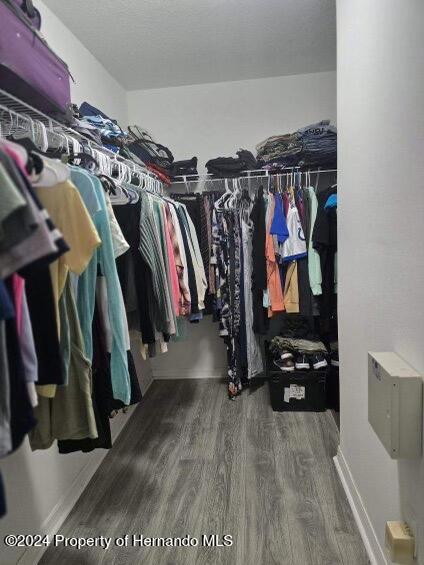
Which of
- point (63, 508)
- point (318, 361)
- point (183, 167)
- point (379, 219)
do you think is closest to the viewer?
point (379, 219)

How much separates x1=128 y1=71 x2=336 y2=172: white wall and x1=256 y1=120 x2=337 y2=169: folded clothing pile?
12.3 inches

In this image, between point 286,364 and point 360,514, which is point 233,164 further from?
point 360,514

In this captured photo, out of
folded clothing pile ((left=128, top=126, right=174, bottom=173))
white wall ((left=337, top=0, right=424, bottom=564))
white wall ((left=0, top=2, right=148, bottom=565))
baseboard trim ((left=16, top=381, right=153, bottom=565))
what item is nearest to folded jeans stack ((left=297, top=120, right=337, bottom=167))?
white wall ((left=337, top=0, right=424, bottom=564))

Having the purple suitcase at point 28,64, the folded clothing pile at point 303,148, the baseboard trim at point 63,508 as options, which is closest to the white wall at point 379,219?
the folded clothing pile at point 303,148

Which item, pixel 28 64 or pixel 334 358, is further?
pixel 334 358

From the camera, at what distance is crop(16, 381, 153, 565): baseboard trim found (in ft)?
4.47

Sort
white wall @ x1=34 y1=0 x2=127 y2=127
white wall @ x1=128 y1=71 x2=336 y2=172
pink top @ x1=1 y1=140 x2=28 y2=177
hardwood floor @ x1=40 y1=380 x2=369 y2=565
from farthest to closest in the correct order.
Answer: white wall @ x1=128 y1=71 x2=336 y2=172
white wall @ x1=34 y1=0 x2=127 y2=127
hardwood floor @ x1=40 y1=380 x2=369 y2=565
pink top @ x1=1 y1=140 x2=28 y2=177

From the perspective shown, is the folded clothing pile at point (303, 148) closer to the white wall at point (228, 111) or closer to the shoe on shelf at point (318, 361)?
the white wall at point (228, 111)

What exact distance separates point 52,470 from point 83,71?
242 centimetres

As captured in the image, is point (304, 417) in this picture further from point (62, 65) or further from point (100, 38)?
point (100, 38)

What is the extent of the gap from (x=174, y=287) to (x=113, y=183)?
2.12 feet

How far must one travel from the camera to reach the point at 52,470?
1587mm

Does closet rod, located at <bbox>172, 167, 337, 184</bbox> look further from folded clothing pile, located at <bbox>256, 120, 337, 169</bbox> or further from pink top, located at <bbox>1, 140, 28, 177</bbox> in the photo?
pink top, located at <bbox>1, 140, 28, 177</bbox>

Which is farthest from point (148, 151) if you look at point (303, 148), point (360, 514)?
point (360, 514)
